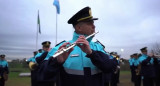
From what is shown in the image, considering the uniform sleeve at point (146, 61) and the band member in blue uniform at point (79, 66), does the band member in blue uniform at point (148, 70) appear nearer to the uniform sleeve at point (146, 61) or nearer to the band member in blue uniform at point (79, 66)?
the uniform sleeve at point (146, 61)

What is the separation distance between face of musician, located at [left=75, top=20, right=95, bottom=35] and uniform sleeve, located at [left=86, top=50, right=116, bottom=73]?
1.24 feet

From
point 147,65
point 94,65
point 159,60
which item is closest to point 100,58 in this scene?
point 94,65

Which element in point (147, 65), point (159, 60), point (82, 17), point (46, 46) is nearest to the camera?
point (82, 17)

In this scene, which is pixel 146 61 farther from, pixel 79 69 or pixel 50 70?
pixel 50 70

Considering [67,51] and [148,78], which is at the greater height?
[67,51]

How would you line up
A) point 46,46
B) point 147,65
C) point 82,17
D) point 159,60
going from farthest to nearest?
1. point 159,60
2. point 147,65
3. point 46,46
4. point 82,17

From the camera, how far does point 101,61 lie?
8.10 ft

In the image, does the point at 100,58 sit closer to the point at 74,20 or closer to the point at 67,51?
the point at 67,51

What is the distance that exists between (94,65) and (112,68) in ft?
0.77

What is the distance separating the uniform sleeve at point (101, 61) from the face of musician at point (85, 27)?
377mm

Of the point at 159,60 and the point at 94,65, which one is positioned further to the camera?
the point at 159,60

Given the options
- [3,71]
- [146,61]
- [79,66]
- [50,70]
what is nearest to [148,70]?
[146,61]

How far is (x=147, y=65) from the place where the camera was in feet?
34.7

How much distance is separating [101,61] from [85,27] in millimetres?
576
